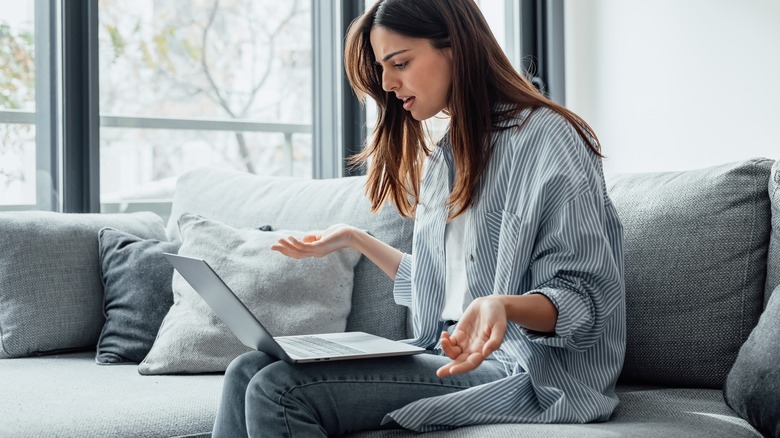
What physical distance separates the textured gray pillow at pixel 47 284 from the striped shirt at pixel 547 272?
1083mm

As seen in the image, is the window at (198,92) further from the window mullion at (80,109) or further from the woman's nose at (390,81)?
the woman's nose at (390,81)

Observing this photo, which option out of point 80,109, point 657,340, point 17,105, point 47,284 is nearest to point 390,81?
point 657,340

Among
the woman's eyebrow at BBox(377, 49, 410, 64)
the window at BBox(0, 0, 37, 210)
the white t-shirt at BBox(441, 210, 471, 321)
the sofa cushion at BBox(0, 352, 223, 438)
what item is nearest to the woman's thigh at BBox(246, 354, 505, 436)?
the white t-shirt at BBox(441, 210, 471, 321)

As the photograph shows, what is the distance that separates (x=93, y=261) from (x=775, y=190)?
1553 mm

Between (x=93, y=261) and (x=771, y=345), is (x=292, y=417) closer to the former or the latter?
(x=771, y=345)

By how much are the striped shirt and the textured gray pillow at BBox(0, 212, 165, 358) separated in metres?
1.08

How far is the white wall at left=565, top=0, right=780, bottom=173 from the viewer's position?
2.60 metres

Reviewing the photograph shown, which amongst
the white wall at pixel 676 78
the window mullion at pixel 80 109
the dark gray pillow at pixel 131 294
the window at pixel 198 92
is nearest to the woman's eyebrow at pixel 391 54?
the dark gray pillow at pixel 131 294

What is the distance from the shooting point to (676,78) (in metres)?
2.87

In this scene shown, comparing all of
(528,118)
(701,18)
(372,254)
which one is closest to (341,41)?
(701,18)

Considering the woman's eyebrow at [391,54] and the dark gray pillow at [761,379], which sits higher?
the woman's eyebrow at [391,54]

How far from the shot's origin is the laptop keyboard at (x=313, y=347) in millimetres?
1297

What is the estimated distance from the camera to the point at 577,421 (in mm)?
1286

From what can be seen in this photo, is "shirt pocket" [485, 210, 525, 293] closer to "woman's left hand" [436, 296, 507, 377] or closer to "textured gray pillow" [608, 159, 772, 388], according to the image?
"woman's left hand" [436, 296, 507, 377]
